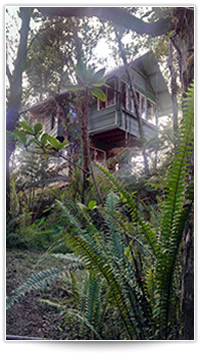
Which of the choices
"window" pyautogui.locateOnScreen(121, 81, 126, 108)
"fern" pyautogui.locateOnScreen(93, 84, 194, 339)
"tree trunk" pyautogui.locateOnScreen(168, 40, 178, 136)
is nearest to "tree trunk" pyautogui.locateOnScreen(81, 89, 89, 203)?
"window" pyautogui.locateOnScreen(121, 81, 126, 108)

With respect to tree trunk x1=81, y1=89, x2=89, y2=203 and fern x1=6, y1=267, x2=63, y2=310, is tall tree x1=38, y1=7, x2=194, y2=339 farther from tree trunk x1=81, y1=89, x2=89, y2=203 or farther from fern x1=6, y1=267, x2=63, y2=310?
fern x1=6, y1=267, x2=63, y2=310

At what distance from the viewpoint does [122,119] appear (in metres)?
1.56

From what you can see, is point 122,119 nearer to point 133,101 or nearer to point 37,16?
point 133,101

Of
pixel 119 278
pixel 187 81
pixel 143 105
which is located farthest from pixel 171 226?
pixel 143 105

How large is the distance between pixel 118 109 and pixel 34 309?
106 cm

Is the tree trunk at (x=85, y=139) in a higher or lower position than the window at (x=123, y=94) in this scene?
lower

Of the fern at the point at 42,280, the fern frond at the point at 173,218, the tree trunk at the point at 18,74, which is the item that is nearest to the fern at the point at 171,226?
the fern frond at the point at 173,218

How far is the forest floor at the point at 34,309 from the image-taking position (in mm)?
1195

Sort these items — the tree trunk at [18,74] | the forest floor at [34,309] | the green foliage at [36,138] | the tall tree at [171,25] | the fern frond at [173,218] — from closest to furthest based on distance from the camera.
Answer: the fern frond at [173,218] → the forest floor at [34,309] → the tall tree at [171,25] → the green foliage at [36,138] → the tree trunk at [18,74]

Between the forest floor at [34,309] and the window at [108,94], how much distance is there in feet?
2.66

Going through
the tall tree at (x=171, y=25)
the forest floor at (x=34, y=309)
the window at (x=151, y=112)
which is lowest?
the forest floor at (x=34, y=309)

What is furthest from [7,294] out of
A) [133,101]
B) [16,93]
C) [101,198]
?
[133,101]

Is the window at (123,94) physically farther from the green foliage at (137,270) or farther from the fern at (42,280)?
the fern at (42,280)

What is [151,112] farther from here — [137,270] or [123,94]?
[137,270]
